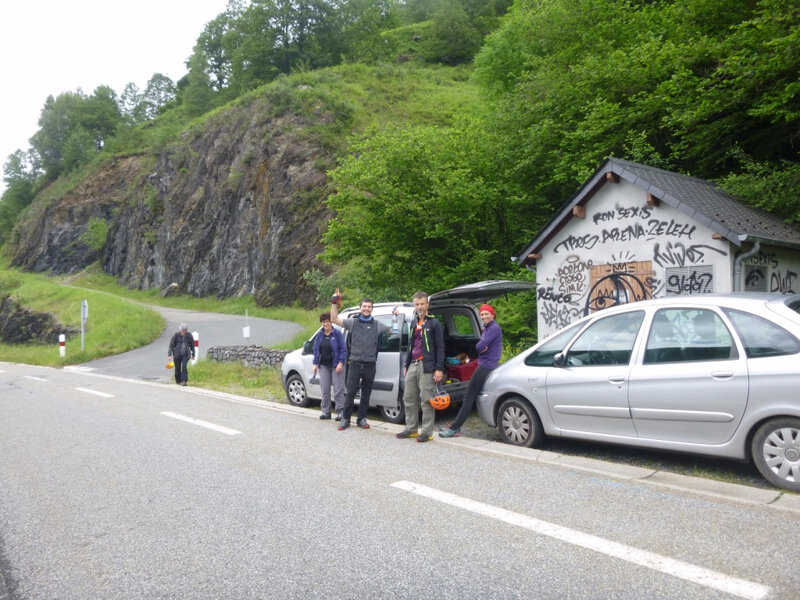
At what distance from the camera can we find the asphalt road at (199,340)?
1986 centimetres

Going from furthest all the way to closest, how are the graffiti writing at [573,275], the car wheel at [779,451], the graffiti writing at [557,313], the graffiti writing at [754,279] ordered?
the graffiti writing at [557,313]
the graffiti writing at [573,275]
the graffiti writing at [754,279]
the car wheel at [779,451]

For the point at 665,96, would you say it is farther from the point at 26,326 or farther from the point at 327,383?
the point at 26,326

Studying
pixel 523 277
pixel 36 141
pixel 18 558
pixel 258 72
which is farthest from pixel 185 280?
pixel 36 141

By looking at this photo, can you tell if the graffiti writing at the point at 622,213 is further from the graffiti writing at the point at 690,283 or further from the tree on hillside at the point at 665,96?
the tree on hillside at the point at 665,96

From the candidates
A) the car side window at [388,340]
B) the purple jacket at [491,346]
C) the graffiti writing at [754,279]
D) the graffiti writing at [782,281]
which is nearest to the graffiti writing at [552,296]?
the graffiti writing at [754,279]

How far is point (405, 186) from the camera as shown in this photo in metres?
15.8

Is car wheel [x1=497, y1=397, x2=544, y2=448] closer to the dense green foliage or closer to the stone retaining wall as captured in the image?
the dense green foliage

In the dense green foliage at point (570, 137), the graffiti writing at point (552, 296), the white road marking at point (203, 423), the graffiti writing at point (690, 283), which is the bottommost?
the white road marking at point (203, 423)

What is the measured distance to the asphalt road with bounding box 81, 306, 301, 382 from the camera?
65.2ft

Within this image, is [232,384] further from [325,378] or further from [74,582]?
[74,582]

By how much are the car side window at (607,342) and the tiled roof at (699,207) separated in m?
3.23

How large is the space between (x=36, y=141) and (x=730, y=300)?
285 feet

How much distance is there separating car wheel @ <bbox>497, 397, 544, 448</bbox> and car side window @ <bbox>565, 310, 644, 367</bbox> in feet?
2.57

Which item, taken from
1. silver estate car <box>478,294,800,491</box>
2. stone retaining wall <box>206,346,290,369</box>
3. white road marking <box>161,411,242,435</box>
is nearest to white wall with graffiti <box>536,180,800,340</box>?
silver estate car <box>478,294,800,491</box>
